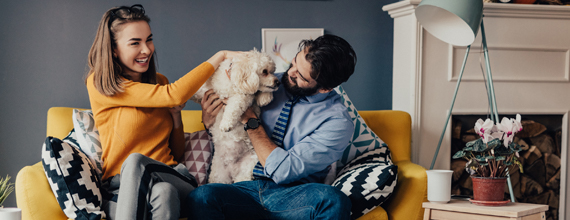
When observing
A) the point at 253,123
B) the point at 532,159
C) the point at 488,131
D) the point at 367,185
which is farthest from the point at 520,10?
the point at 253,123

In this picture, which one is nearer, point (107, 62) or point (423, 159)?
point (107, 62)

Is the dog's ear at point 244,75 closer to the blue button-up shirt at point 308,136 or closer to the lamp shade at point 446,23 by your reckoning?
the blue button-up shirt at point 308,136

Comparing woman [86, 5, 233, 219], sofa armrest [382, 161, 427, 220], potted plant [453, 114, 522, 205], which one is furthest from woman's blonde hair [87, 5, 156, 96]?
potted plant [453, 114, 522, 205]

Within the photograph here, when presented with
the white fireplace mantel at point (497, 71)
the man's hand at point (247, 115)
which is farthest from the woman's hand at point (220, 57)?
the white fireplace mantel at point (497, 71)

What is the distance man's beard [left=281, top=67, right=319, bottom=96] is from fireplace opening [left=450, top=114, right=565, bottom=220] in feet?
3.79

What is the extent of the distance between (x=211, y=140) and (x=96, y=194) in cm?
60

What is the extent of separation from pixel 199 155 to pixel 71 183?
58 cm

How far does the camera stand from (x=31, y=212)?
145 centimetres

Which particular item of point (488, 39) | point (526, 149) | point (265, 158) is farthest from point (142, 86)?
point (526, 149)

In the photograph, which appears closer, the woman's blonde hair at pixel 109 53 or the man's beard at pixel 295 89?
the woman's blonde hair at pixel 109 53

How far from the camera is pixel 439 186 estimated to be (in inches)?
66.3

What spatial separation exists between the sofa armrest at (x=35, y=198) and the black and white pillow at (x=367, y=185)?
1108mm

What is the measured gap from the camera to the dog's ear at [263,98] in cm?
171

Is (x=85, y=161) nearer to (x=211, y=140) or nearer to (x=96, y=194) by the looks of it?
(x=96, y=194)
